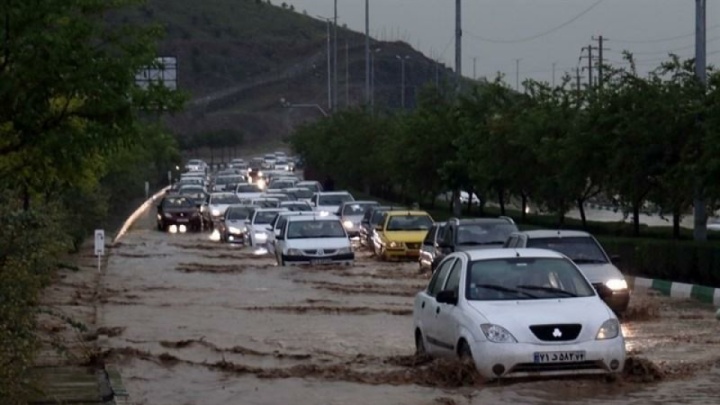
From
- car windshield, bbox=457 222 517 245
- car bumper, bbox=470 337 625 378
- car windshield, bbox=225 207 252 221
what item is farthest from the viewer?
car windshield, bbox=225 207 252 221

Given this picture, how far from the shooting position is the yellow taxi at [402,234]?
42156mm

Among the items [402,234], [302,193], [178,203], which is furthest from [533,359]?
[302,193]

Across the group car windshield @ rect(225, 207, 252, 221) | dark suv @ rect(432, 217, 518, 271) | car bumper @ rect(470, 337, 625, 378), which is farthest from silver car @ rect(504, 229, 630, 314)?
car windshield @ rect(225, 207, 252, 221)

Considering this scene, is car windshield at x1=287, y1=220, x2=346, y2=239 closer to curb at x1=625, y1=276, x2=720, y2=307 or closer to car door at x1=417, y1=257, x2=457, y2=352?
curb at x1=625, y1=276, x2=720, y2=307

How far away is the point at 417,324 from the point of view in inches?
696

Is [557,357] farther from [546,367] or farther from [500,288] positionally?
[500,288]

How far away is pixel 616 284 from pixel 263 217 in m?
27.4

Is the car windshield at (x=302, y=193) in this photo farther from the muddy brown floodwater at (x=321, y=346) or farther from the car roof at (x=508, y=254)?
the car roof at (x=508, y=254)

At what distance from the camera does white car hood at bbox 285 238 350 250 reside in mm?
37938

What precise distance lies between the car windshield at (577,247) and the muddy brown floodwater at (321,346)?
1.17 metres

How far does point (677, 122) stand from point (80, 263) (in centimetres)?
1658

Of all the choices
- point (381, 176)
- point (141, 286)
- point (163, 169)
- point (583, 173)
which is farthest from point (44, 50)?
point (163, 169)

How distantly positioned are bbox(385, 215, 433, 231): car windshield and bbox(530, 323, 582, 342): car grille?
90.6ft

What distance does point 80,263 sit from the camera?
3988 centimetres
